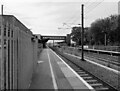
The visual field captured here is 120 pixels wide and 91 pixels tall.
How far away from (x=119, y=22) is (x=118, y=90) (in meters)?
37.8

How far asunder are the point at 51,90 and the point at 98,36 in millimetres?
49412

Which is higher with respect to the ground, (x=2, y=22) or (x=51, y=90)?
(x=2, y=22)

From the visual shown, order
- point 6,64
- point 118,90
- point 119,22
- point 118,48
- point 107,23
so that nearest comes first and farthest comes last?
1. point 6,64
2. point 118,90
3. point 118,48
4. point 119,22
5. point 107,23

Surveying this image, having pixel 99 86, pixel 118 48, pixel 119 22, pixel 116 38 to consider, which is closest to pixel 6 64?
pixel 99 86

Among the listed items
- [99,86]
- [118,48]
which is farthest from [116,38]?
[99,86]

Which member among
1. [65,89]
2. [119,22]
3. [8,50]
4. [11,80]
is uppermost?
[119,22]

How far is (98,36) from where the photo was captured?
54906 mm

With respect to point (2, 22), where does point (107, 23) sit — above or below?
above

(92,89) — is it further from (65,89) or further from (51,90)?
(51,90)

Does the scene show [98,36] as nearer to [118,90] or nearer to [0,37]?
[118,90]

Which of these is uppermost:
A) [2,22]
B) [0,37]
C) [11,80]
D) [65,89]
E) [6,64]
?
[2,22]

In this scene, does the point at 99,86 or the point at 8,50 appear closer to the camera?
the point at 8,50

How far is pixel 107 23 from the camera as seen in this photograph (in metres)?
52.8

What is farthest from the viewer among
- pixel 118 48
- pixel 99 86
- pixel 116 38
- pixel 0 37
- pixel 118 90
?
pixel 116 38
